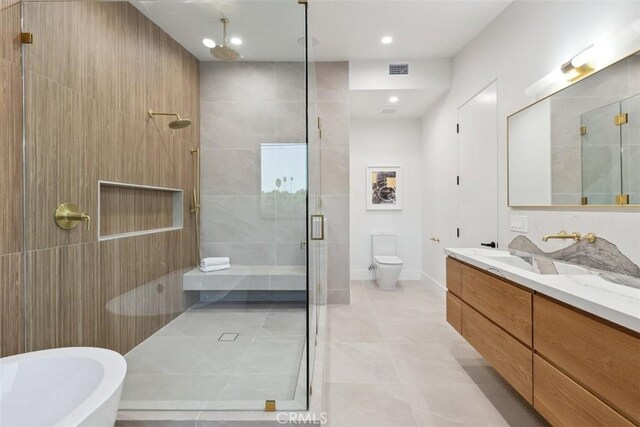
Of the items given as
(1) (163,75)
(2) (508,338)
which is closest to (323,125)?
(1) (163,75)

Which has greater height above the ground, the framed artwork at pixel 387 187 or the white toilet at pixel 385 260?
the framed artwork at pixel 387 187

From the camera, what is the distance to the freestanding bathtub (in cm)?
101

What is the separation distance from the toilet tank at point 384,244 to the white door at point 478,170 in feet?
4.25

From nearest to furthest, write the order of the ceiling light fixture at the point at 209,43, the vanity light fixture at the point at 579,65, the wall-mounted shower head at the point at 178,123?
the vanity light fixture at the point at 579,65
the ceiling light fixture at the point at 209,43
the wall-mounted shower head at the point at 178,123

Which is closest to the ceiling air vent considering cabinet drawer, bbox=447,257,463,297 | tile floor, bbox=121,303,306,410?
cabinet drawer, bbox=447,257,463,297

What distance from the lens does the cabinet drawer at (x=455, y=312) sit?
6.59ft

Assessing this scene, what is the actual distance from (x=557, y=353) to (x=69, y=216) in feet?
7.98

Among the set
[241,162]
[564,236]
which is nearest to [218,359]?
[241,162]

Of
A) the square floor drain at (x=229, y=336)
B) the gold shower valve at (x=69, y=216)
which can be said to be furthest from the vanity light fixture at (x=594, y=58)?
the gold shower valve at (x=69, y=216)

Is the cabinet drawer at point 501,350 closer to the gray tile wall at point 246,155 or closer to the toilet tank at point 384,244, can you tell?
the gray tile wall at point 246,155

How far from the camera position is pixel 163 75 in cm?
215

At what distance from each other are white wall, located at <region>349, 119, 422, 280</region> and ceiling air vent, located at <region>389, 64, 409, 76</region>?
3.59ft

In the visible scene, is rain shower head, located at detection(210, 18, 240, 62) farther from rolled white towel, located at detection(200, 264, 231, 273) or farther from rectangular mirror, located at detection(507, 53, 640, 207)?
rectangular mirror, located at detection(507, 53, 640, 207)

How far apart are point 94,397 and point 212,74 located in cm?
213
